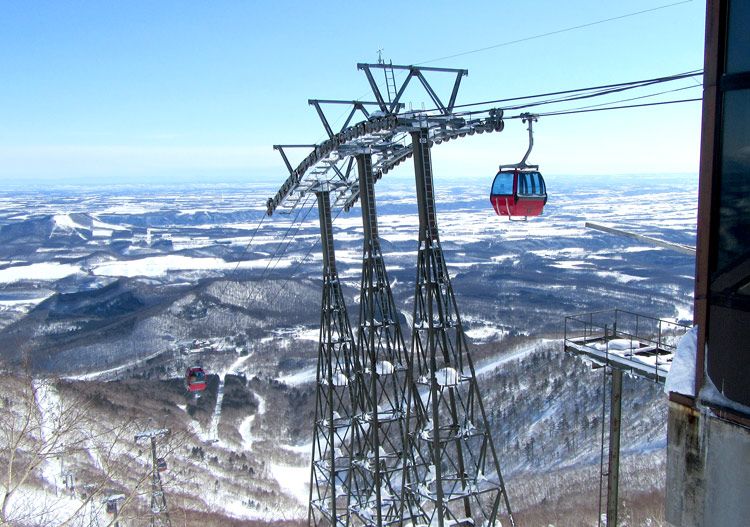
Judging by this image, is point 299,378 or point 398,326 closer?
point 398,326

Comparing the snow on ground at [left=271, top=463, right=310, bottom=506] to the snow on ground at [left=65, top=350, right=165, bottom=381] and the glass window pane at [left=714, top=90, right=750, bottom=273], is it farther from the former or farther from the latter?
the glass window pane at [left=714, top=90, right=750, bottom=273]

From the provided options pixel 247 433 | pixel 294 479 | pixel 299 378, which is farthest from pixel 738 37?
pixel 299 378

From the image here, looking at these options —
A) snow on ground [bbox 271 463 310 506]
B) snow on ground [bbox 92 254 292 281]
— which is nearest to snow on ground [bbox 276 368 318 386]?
snow on ground [bbox 271 463 310 506]

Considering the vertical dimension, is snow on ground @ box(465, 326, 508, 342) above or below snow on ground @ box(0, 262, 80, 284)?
above

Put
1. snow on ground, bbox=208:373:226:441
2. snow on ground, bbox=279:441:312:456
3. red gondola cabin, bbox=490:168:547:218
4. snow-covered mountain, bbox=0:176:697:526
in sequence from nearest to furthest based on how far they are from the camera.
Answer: red gondola cabin, bbox=490:168:547:218
snow-covered mountain, bbox=0:176:697:526
snow on ground, bbox=279:441:312:456
snow on ground, bbox=208:373:226:441

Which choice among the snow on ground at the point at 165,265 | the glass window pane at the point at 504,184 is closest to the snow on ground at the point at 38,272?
the snow on ground at the point at 165,265

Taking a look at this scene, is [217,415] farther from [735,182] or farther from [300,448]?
[735,182]

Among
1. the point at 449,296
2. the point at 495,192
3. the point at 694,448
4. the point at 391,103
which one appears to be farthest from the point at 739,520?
the point at 391,103
